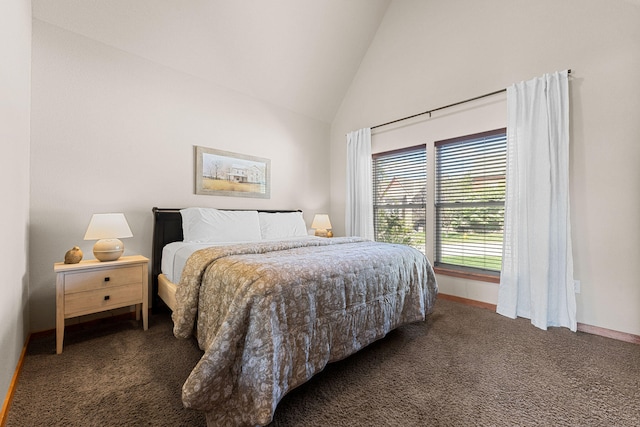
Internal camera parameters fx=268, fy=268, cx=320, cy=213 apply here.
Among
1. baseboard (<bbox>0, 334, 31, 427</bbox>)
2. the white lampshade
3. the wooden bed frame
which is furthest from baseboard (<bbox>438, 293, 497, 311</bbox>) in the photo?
baseboard (<bbox>0, 334, 31, 427</bbox>)

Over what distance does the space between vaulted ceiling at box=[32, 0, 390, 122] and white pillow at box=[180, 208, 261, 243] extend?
1670 millimetres

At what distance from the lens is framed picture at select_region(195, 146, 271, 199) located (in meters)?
3.21

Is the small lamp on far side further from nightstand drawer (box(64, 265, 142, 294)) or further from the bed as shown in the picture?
nightstand drawer (box(64, 265, 142, 294))

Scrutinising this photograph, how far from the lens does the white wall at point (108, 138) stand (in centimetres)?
228

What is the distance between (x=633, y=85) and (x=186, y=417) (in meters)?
3.91

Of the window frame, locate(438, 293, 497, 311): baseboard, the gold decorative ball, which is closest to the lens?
the gold decorative ball

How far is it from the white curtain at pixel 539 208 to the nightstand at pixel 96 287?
3473mm

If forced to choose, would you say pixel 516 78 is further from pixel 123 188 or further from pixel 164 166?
pixel 123 188

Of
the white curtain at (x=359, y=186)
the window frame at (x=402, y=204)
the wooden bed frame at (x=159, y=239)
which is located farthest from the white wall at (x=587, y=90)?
the wooden bed frame at (x=159, y=239)

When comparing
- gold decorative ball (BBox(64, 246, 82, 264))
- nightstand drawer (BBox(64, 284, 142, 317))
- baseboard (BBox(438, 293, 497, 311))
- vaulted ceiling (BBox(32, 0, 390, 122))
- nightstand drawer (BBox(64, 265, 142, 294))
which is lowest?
baseboard (BBox(438, 293, 497, 311))

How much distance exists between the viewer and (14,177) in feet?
5.28

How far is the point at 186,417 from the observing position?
134 centimetres

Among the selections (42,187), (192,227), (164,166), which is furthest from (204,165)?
(42,187)

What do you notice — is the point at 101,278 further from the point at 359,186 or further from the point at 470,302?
the point at 470,302
